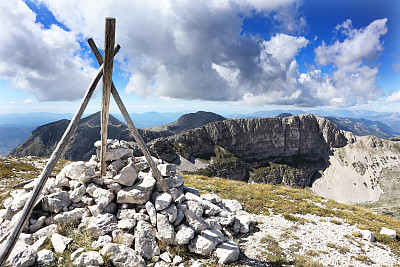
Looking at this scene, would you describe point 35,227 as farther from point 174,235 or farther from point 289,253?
point 289,253

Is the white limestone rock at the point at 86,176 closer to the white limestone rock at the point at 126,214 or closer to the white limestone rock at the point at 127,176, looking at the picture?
the white limestone rock at the point at 127,176

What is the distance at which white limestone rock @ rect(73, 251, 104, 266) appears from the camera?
695 cm

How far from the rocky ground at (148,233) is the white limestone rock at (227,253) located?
0.03m

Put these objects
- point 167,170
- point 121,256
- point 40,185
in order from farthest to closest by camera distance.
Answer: point 167,170 < point 40,185 < point 121,256

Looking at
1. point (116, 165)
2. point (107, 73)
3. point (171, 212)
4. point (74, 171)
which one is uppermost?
point (107, 73)

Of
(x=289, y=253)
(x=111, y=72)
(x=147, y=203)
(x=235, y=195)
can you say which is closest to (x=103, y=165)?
(x=147, y=203)

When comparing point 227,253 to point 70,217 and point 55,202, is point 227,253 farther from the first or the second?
point 55,202

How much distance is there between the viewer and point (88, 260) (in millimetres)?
7070

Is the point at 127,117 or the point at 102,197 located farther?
the point at 127,117

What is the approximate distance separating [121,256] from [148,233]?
146 cm

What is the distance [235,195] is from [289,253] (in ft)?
29.7

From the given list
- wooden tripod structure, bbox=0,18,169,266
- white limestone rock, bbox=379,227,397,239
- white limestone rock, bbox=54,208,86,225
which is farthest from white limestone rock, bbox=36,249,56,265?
white limestone rock, bbox=379,227,397,239

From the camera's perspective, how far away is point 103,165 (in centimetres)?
1112

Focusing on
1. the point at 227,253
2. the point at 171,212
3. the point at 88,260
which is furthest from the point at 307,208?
the point at 88,260
